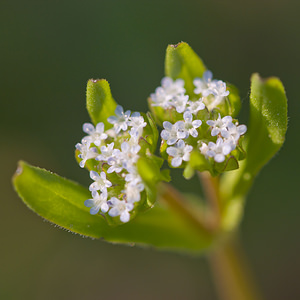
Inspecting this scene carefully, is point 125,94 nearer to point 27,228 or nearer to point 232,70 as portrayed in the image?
point 232,70

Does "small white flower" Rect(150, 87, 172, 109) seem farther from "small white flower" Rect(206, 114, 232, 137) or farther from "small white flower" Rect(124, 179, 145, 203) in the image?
"small white flower" Rect(124, 179, 145, 203)

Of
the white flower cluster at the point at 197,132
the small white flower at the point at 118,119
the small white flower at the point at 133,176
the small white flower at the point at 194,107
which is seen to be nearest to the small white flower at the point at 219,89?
the white flower cluster at the point at 197,132

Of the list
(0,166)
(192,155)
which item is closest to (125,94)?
(0,166)

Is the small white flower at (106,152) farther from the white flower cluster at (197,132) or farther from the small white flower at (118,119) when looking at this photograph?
the white flower cluster at (197,132)

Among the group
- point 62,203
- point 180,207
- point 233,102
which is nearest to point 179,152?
Answer: point 233,102

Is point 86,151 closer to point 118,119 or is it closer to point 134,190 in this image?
point 118,119
